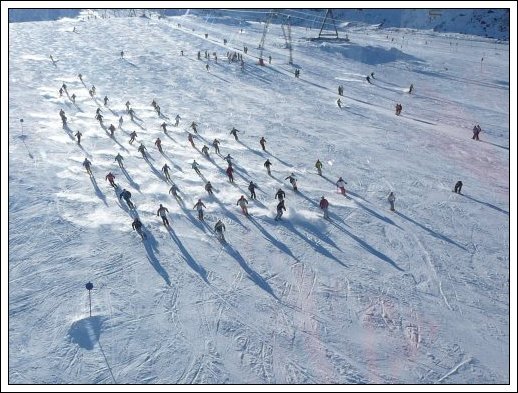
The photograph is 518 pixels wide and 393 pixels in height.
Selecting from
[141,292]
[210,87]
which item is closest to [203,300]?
[141,292]

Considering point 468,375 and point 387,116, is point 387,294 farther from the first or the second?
point 387,116

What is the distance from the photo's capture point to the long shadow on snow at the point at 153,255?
44.2ft

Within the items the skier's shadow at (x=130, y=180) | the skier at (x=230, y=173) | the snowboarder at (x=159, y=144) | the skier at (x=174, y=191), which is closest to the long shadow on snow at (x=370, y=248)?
the skier at (x=230, y=173)

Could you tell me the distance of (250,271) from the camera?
1388cm

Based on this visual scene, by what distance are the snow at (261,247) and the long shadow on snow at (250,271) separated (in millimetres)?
56

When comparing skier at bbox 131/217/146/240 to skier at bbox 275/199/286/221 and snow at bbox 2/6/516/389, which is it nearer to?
snow at bbox 2/6/516/389

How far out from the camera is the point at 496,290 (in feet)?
44.2

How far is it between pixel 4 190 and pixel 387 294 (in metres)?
15.3

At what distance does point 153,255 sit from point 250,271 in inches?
140

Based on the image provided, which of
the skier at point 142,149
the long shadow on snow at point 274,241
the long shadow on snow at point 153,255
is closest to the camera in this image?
the long shadow on snow at point 153,255

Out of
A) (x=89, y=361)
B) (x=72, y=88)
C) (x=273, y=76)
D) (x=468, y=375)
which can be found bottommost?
(x=89, y=361)

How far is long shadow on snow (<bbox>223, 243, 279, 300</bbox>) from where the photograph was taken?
43.2 feet

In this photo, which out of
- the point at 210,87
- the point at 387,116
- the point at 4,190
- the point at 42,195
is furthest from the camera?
the point at 210,87

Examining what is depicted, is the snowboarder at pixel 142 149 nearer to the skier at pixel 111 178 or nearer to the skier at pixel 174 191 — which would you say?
the skier at pixel 111 178
